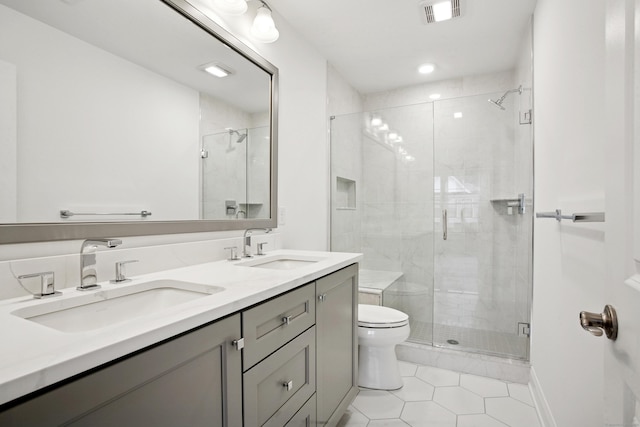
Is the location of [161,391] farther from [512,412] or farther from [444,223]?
[444,223]

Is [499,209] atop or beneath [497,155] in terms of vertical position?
beneath

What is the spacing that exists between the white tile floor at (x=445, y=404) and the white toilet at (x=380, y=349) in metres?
0.06

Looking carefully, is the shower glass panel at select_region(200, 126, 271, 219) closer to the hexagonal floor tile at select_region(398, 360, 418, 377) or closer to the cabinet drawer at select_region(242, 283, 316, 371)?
the cabinet drawer at select_region(242, 283, 316, 371)

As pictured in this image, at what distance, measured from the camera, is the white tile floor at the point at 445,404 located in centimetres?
173

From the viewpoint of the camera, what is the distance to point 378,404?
1892 mm

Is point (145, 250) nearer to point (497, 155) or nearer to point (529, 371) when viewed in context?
point (529, 371)

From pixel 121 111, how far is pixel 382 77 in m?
2.54

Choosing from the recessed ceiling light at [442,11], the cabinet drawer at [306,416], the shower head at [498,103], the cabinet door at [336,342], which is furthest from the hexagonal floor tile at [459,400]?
the recessed ceiling light at [442,11]

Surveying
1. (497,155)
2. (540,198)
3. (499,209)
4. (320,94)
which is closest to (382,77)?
(320,94)

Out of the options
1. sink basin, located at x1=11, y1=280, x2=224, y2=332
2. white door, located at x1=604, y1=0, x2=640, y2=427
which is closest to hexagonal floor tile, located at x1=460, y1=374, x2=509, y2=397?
white door, located at x1=604, y1=0, x2=640, y2=427

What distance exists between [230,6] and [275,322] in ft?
4.78

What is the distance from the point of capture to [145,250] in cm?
124

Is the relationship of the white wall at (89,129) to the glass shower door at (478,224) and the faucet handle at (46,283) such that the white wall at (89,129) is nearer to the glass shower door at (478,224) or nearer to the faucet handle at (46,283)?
the faucet handle at (46,283)

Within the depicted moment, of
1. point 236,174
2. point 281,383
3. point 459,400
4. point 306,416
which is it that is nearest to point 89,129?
point 236,174
